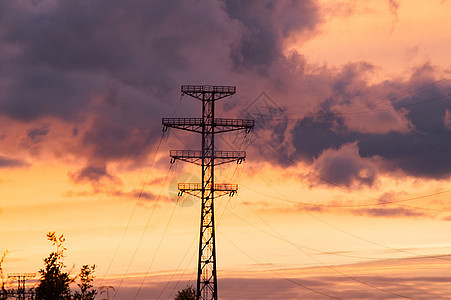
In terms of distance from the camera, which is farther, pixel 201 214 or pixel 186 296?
pixel 186 296

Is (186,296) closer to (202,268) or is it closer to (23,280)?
(23,280)

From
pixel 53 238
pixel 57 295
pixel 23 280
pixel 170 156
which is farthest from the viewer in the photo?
pixel 23 280

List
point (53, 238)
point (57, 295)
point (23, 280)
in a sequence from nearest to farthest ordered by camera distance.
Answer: point (53, 238) < point (57, 295) < point (23, 280)

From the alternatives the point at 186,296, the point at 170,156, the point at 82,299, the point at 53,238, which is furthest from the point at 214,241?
the point at 186,296

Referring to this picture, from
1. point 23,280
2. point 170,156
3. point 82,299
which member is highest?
point 170,156

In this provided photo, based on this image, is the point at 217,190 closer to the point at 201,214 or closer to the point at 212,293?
the point at 201,214

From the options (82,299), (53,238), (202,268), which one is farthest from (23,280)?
(53,238)

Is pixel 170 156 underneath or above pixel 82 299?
above

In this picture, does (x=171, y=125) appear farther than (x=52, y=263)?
Yes

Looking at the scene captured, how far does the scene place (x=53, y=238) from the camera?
176 ft

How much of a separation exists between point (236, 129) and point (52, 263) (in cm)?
3190

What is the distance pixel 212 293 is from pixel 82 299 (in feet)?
80.6

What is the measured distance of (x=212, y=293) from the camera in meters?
83.8

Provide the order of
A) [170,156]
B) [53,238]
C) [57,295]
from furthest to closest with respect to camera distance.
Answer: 1. [170,156]
2. [57,295]
3. [53,238]
